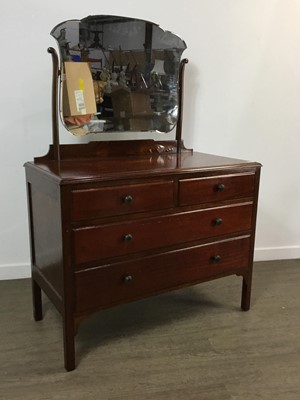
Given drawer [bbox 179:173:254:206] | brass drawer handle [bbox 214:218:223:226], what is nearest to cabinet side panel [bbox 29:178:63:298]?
drawer [bbox 179:173:254:206]

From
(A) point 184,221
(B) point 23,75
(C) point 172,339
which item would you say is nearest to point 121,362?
(C) point 172,339

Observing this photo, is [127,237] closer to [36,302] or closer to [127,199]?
[127,199]

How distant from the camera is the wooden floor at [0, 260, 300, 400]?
143 cm

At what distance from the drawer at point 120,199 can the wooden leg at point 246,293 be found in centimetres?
69

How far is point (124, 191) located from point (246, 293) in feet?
3.14

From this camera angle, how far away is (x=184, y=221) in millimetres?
1639

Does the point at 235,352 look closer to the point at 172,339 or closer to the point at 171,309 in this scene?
the point at 172,339

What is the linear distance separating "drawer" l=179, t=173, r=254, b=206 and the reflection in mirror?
0.51 metres

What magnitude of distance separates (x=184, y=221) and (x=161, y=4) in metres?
1.28

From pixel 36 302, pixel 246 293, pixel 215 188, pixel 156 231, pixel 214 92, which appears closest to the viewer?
pixel 156 231

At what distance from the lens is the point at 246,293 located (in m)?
1.97

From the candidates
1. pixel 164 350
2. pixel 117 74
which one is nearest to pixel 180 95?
pixel 117 74

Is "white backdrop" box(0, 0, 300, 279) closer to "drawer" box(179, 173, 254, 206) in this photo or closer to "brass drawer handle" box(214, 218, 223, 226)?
"drawer" box(179, 173, 254, 206)

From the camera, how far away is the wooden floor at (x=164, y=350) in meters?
1.43
